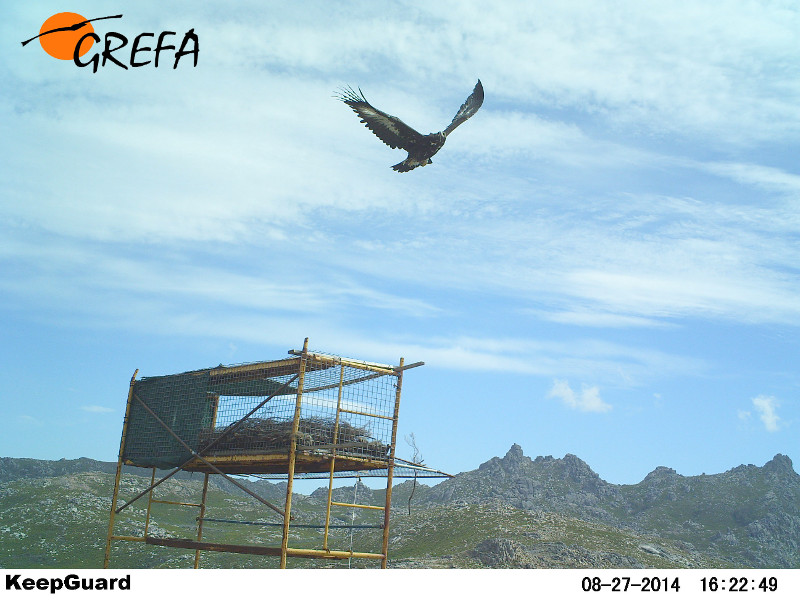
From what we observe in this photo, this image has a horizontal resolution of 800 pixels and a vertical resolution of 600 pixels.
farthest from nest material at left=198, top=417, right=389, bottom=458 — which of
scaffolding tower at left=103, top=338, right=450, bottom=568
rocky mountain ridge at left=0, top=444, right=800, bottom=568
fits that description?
rocky mountain ridge at left=0, top=444, right=800, bottom=568

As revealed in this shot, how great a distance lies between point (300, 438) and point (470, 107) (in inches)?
494

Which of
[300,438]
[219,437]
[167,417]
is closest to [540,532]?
[167,417]

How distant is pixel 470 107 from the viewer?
24953mm

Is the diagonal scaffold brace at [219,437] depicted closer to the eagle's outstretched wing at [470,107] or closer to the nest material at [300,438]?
the nest material at [300,438]

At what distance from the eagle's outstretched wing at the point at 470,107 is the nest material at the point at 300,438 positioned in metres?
10.4

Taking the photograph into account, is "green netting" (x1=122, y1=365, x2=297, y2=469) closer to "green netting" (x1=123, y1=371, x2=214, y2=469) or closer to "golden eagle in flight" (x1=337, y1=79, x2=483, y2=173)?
"green netting" (x1=123, y1=371, x2=214, y2=469)

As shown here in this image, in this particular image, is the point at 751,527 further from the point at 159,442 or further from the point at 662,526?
the point at 159,442

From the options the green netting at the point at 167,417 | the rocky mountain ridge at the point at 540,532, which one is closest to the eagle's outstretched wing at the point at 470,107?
the green netting at the point at 167,417

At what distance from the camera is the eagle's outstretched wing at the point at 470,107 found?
23734 mm

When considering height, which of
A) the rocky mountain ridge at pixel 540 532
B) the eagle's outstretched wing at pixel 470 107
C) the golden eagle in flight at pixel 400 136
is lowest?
the rocky mountain ridge at pixel 540 532

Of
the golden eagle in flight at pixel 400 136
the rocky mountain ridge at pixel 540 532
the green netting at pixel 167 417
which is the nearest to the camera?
the golden eagle in flight at pixel 400 136
